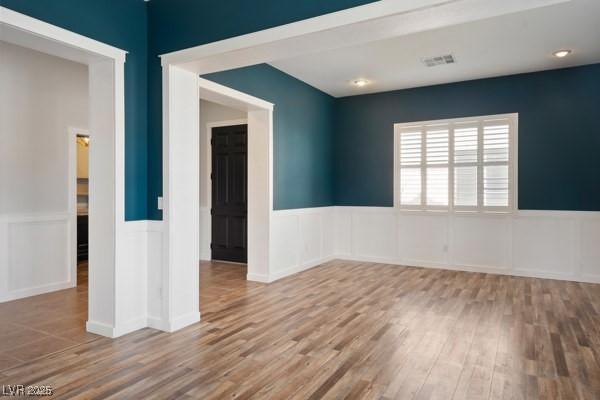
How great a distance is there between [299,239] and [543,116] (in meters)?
3.91

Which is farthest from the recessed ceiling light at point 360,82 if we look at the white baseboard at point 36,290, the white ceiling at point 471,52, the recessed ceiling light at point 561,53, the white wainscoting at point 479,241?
the white baseboard at point 36,290

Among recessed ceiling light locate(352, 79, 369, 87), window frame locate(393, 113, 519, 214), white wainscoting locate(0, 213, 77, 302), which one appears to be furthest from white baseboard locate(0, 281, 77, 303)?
window frame locate(393, 113, 519, 214)

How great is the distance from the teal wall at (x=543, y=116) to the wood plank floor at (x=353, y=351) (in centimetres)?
150

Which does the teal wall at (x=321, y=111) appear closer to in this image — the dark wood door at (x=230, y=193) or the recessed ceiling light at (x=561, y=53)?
the recessed ceiling light at (x=561, y=53)

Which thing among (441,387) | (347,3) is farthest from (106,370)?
(347,3)

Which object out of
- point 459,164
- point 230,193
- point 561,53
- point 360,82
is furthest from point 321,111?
point 561,53

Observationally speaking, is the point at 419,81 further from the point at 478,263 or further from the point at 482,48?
the point at 478,263

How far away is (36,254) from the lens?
4531 millimetres

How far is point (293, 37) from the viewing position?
2.74 metres

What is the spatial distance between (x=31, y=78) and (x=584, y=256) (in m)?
7.33

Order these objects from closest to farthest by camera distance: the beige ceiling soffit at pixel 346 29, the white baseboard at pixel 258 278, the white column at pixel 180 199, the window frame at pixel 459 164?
the beige ceiling soffit at pixel 346 29 < the white column at pixel 180 199 < the white baseboard at pixel 258 278 < the window frame at pixel 459 164

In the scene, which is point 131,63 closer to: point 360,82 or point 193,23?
point 193,23

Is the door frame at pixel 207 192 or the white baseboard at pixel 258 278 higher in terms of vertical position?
the door frame at pixel 207 192

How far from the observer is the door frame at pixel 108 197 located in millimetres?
3213
